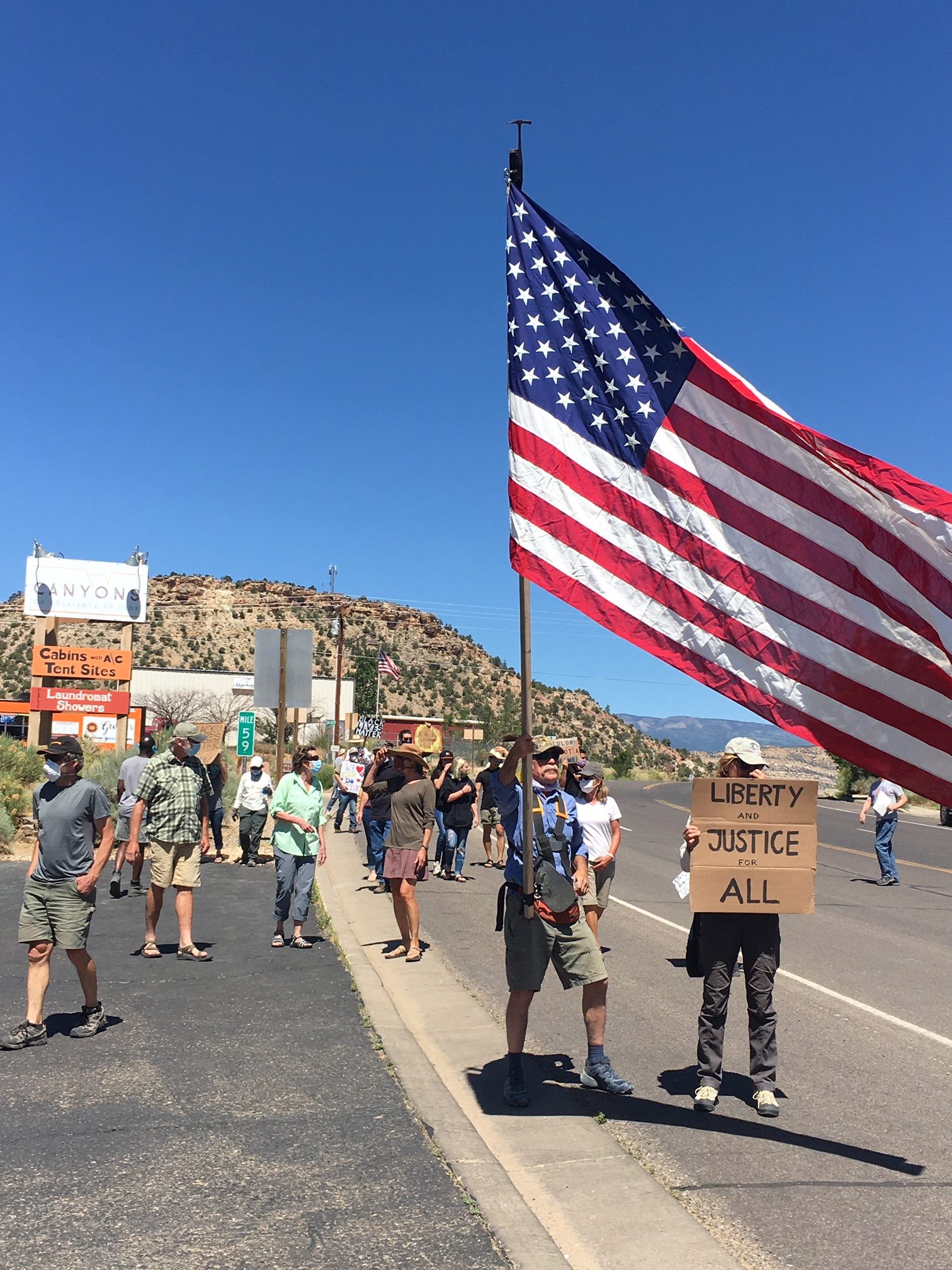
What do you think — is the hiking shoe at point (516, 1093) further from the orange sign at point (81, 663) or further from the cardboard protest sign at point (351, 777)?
the orange sign at point (81, 663)

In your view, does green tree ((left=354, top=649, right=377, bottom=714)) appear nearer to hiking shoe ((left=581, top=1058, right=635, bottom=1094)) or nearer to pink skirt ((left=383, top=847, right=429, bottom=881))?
pink skirt ((left=383, top=847, right=429, bottom=881))

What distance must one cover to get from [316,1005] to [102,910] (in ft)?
16.8

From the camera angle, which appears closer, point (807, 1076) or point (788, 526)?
point (788, 526)

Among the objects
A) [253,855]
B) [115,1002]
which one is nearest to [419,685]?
[253,855]

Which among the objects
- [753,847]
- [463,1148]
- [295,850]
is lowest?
[463,1148]

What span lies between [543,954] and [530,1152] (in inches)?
39.7

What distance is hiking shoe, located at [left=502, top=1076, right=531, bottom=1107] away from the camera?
552 cm

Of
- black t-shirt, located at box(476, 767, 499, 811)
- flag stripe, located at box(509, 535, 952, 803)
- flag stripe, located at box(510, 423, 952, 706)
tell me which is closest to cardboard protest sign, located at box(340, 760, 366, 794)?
black t-shirt, located at box(476, 767, 499, 811)

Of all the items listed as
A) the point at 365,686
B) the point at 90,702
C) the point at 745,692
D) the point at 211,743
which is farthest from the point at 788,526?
the point at 365,686

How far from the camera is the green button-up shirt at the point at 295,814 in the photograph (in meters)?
9.89

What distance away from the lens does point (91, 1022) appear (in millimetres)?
6926

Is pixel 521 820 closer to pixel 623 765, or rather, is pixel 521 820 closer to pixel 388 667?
pixel 388 667

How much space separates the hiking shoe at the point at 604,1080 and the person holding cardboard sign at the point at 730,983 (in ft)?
1.25

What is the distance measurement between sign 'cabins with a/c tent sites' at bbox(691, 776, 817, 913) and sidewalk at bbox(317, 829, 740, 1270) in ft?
4.25
